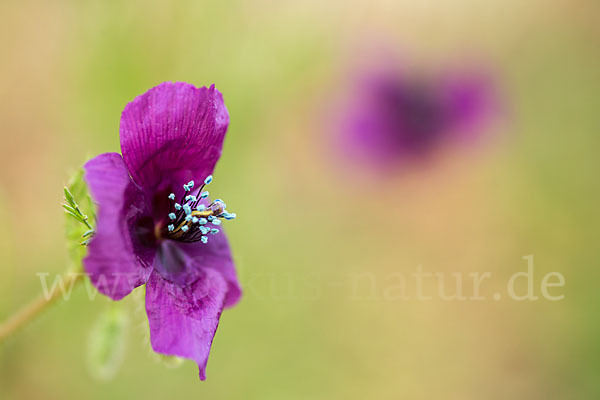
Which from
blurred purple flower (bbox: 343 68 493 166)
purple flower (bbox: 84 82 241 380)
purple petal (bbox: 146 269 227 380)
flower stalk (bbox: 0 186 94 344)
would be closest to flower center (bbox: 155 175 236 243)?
purple flower (bbox: 84 82 241 380)

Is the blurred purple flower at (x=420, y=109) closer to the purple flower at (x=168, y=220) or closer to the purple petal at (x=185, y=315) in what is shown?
the purple flower at (x=168, y=220)

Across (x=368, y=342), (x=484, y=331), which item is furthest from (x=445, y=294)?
(x=368, y=342)

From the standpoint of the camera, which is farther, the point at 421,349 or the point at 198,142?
the point at 421,349

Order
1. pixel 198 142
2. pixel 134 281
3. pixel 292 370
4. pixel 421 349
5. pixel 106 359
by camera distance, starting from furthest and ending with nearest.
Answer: pixel 421 349 → pixel 292 370 → pixel 106 359 → pixel 198 142 → pixel 134 281

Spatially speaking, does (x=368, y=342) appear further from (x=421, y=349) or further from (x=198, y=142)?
(x=198, y=142)

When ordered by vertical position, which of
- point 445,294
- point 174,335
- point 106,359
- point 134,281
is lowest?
point 445,294

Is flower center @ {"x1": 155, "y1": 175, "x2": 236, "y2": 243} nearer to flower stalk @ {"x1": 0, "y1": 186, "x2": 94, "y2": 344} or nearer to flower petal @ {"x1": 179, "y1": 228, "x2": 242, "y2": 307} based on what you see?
flower petal @ {"x1": 179, "y1": 228, "x2": 242, "y2": 307}

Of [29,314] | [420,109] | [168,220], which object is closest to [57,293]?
[29,314]

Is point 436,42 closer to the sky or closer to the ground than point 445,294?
closer to the sky
